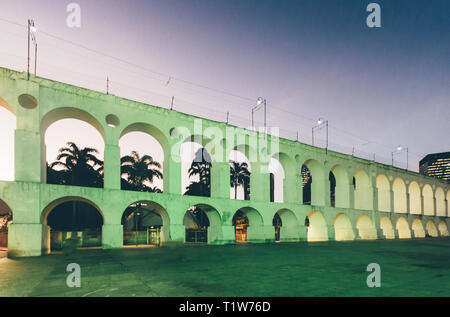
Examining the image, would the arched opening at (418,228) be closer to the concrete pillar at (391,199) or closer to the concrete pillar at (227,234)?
the concrete pillar at (391,199)

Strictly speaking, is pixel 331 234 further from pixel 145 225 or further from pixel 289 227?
pixel 145 225

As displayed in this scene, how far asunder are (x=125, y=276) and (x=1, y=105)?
1629cm

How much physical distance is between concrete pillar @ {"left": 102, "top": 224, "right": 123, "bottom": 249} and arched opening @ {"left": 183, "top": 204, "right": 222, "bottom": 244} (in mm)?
7322

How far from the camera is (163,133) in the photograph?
→ 2528cm

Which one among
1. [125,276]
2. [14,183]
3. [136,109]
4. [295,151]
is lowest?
[125,276]

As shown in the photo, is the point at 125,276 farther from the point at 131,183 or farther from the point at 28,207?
the point at 131,183

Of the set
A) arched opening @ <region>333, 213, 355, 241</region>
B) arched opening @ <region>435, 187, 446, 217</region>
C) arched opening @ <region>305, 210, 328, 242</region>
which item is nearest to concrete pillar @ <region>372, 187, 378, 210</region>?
arched opening @ <region>333, 213, 355, 241</region>

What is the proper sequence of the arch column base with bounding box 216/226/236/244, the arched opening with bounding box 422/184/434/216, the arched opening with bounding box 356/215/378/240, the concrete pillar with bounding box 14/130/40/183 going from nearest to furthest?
the concrete pillar with bounding box 14/130/40/183 < the arch column base with bounding box 216/226/236/244 < the arched opening with bounding box 356/215/378/240 < the arched opening with bounding box 422/184/434/216

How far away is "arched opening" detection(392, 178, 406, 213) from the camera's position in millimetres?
46469

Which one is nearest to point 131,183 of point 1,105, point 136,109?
point 136,109

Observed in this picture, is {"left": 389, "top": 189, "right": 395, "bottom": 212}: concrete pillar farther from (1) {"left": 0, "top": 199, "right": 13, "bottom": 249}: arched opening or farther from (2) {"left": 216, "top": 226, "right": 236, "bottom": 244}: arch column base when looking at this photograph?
(1) {"left": 0, "top": 199, "right": 13, "bottom": 249}: arched opening

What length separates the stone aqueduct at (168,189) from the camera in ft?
62.5

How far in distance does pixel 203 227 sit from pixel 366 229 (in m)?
20.4

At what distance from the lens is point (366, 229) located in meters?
40.8
